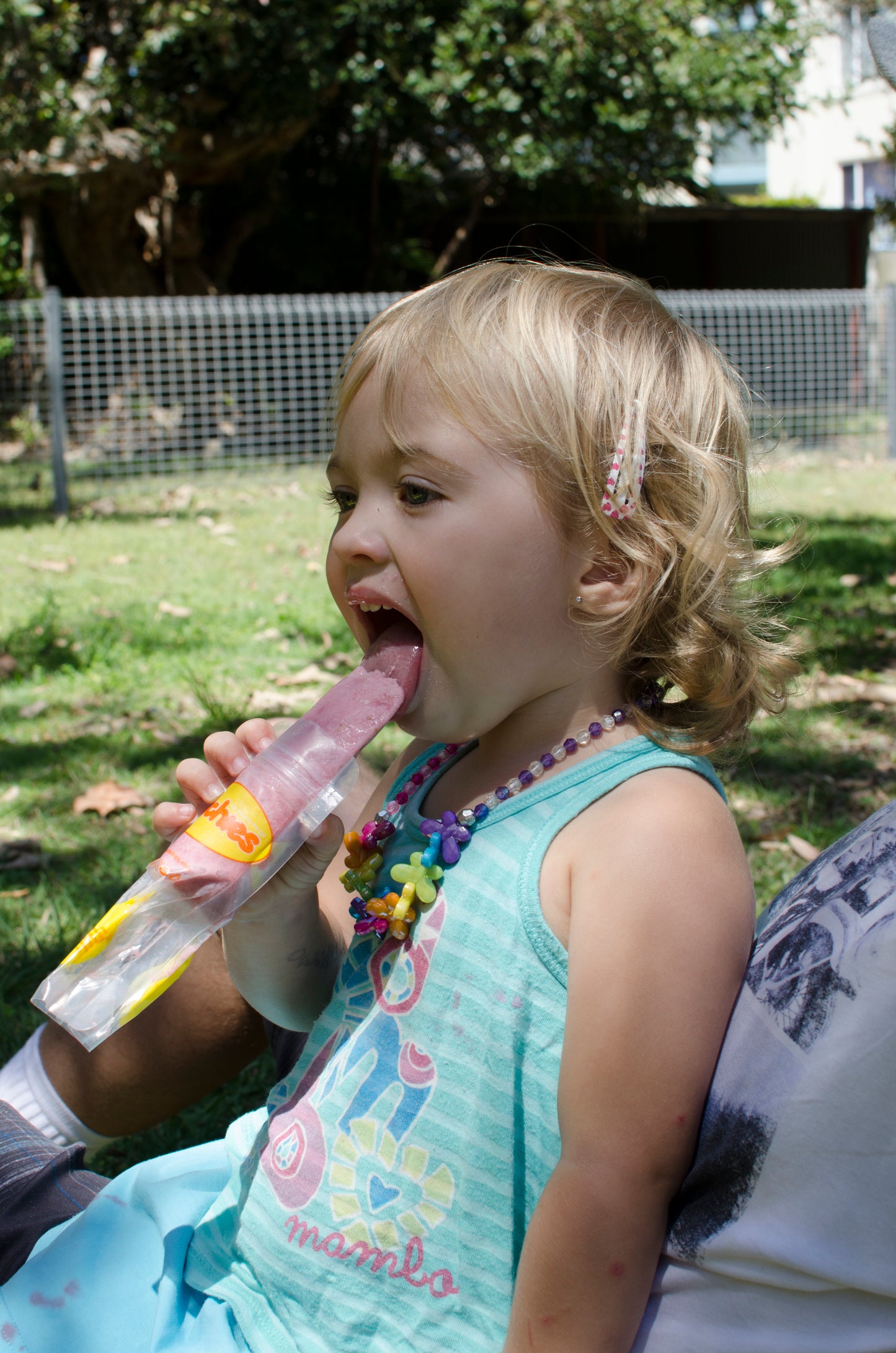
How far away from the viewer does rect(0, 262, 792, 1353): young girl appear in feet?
3.63

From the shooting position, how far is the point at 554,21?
504 inches

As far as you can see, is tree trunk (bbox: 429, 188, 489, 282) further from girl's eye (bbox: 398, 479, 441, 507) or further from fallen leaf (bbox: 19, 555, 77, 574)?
girl's eye (bbox: 398, 479, 441, 507)

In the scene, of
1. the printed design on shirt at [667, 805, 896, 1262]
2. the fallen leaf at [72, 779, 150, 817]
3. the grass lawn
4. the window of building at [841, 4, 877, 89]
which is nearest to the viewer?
the printed design on shirt at [667, 805, 896, 1262]

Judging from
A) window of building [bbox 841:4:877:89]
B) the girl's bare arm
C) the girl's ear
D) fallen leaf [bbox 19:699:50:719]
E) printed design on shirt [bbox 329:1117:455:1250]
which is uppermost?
window of building [bbox 841:4:877:89]

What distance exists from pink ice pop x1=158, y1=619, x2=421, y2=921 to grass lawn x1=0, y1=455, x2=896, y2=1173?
500mm

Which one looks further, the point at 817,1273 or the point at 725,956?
the point at 725,956

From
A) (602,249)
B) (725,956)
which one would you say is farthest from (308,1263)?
(602,249)

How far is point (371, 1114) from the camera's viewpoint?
4.29 ft

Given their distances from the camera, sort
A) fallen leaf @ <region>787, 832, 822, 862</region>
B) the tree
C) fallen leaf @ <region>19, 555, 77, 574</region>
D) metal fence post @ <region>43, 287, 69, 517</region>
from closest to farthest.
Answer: fallen leaf @ <region>787, 832, 822, 862</region>
fallen leaf @ <region>19, 555, 77, 574</region>
metal fence post @ <region>43, 287, 69, 517</region>
the tree

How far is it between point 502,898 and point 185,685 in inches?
143

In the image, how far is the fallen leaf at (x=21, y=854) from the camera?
3.23 meters

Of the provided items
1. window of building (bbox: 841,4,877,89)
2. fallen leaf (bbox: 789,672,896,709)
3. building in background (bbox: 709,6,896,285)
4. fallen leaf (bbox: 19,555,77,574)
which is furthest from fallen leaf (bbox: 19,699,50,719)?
building in background (bbox: 709,6,896,285)

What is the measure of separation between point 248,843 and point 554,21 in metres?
13.7

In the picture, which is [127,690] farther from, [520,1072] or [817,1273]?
[817,1273]
